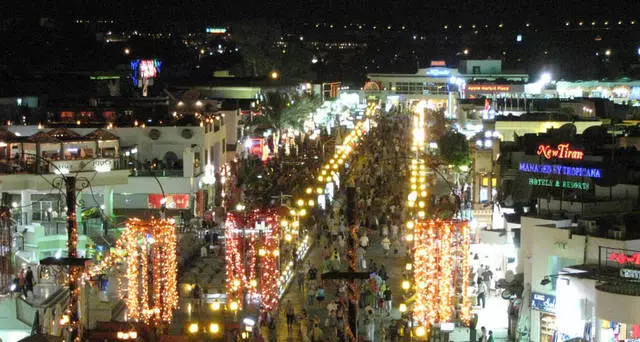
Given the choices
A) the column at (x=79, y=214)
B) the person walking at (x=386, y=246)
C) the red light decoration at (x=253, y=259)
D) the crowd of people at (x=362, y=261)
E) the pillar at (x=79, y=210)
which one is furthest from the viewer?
the person walking at (x=386, y=246)

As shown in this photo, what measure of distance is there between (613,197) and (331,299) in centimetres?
712

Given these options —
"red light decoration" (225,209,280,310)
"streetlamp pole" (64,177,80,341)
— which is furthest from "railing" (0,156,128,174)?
"streetlamp pole" (64,177,80,341)

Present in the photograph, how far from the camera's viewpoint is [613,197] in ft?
85.4

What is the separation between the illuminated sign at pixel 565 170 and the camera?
26.0 metres

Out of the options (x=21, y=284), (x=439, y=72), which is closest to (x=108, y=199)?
(x=21, y=284)

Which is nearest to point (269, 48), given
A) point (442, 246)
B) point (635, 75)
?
point (635, 75)

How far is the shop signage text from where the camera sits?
1899 centimetres

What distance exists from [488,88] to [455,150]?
25.4 m

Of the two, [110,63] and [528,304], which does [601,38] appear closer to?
[110,63]

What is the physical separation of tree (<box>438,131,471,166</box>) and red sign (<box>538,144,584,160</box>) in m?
15.9

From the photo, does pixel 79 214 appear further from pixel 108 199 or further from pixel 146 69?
pixel 146 69

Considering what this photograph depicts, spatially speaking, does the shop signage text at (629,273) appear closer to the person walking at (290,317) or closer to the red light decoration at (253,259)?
the person walking at (290,317)

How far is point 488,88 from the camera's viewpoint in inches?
2820

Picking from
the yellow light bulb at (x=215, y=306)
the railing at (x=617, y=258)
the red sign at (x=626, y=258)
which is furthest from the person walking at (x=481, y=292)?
the yellow light bulb at (x=215, y=306)
